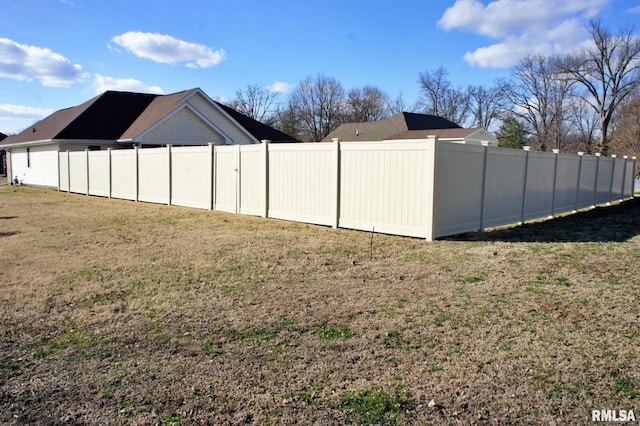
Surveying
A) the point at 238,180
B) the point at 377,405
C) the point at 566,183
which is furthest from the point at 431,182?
the point at 566,183

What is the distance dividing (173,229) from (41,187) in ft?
61.4

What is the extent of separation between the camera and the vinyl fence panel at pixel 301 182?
411 inches

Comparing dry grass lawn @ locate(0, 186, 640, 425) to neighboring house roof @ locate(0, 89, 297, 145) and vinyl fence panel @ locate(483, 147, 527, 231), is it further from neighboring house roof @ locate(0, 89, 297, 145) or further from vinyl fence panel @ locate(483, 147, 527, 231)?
neighboring house roof @ locate(0, 89, 297, 145)

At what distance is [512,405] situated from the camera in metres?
3.06

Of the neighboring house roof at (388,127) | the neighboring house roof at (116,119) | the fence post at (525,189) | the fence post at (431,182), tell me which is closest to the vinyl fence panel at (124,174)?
the neighboring house roof at (116,119)

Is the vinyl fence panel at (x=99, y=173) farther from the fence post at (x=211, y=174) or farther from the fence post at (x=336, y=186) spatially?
the fence post at (x=336, y=186)

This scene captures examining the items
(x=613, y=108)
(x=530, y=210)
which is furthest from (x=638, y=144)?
(x=530, y=210)

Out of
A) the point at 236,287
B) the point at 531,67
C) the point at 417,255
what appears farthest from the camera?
the point at 531,67

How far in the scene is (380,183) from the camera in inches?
375

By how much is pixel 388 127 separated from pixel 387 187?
2442 cm

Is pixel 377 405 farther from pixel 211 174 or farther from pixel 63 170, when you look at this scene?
pixel 63 170

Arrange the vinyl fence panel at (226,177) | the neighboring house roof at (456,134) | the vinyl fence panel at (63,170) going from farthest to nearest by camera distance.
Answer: the neighboring house roof at (456,134) < the vinyl fence panel at (63,170) < the vinyl fence panel at (226,177)

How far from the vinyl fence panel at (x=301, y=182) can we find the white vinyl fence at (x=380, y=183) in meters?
0.02

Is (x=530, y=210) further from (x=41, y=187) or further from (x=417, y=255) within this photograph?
(x=41, y=187)
